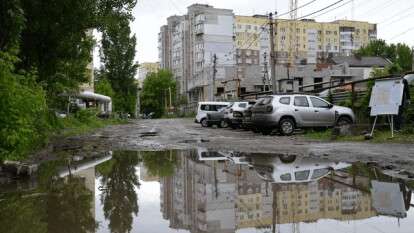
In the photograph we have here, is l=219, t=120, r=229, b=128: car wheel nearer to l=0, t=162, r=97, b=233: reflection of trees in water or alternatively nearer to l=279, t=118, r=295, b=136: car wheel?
l=279, t=118, r=295, b=136: car wheel

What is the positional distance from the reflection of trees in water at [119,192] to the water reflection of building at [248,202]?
0.51 meters

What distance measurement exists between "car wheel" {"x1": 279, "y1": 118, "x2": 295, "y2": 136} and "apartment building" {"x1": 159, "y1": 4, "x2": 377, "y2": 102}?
2346 inches

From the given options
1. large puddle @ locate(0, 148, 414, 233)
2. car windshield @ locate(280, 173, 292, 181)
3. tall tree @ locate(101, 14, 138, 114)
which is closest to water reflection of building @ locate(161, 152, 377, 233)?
large puddle @ locate(0, 148, 414, 233)

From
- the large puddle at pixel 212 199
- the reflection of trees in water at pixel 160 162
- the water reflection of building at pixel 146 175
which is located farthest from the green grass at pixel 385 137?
the water reflection of building at pixel 146 175

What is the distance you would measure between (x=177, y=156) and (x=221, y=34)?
294 ft

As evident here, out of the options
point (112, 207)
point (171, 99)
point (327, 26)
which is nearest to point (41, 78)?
point (112, 207)

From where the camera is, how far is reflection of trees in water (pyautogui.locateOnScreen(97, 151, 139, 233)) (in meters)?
6.10

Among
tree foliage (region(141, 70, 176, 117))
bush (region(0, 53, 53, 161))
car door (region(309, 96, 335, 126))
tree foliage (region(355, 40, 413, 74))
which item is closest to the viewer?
bush (region(0, 53, 53, 161))

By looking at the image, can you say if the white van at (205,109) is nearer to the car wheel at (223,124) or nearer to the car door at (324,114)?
the car wheel at (223,124)

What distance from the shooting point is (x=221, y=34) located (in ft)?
332

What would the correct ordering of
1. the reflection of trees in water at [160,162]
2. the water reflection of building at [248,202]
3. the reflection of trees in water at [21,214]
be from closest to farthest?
the reflection of trees in water at [21,214]
the water reflection of building at [248,202]
the reflection of trees in water at [160,162]

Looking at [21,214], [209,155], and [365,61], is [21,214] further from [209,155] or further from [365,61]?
[365,61]

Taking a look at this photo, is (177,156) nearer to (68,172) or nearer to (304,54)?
(68,172)

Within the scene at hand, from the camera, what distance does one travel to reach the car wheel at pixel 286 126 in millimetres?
21000
